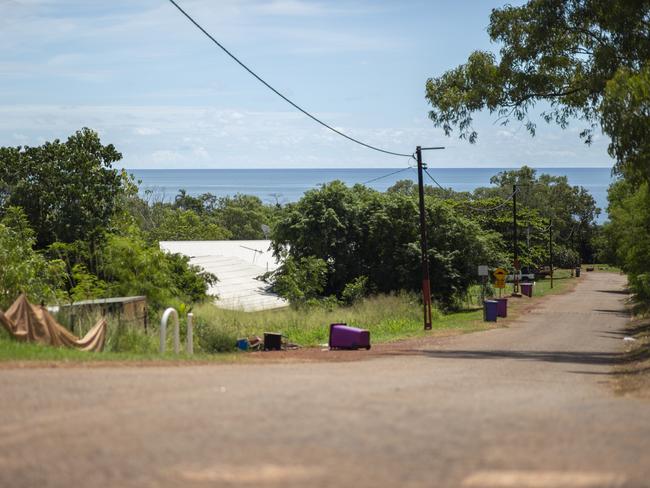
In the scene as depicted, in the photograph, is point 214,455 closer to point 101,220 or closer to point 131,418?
point 131,418

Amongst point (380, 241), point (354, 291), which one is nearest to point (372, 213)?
point (380, 241)

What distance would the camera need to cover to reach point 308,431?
8.84 metres

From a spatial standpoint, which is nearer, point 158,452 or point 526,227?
point 158,452

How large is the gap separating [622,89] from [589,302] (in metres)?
45.4

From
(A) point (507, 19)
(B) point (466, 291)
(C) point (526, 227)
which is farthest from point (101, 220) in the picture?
(C) point (526, 227)

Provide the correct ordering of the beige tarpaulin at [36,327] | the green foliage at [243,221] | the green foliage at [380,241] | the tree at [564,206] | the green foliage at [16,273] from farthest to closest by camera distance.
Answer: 1. the tree at [564,206]
2. the green foliage at [243,221]
3. the green foliage at [380,241]
4. the green foliage at [16,273]
5. the beige tarpaulin at [36,327]

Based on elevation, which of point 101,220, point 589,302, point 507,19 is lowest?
point 589,302

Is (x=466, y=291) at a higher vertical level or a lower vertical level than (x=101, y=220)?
lower

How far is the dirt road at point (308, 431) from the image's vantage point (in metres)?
7.45

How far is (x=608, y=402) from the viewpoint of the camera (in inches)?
476

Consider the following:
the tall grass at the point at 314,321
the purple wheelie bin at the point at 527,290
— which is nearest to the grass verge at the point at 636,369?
the tall grass at the point at 314,321

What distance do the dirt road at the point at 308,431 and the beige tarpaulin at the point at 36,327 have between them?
4582 mm

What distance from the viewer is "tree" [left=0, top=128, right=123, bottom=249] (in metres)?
47.0

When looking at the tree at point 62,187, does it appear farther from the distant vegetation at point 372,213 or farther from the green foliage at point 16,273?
the green foliage at point 16,273
